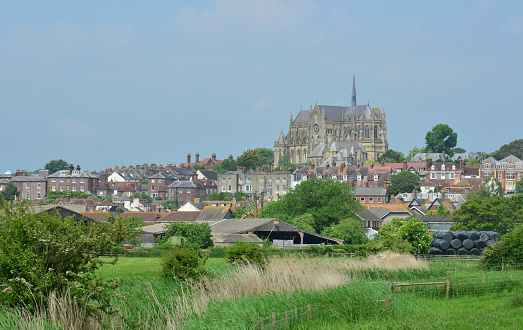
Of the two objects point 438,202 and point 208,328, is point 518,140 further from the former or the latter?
point 208,328

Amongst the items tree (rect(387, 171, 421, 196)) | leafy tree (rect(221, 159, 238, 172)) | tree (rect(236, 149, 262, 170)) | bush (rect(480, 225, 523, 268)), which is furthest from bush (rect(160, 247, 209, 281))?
leafy tree (rect(221, 159, 238, 172))

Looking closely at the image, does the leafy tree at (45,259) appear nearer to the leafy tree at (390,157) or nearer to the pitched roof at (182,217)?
the pitched roof at (182,217)

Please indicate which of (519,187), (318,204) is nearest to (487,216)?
(318,204)

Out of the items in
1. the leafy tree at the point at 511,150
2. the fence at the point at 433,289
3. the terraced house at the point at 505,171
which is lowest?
the fence at the point at 433,289

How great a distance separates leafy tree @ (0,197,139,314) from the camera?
16.7 metres

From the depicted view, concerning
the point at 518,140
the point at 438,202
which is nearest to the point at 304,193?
the point at 438,202

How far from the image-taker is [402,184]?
Result: 466 feet

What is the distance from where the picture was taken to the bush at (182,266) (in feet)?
79.5

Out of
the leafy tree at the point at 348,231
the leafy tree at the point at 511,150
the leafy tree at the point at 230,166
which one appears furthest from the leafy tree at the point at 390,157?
the leafy tree at the point at 348,231

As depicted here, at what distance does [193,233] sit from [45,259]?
3637 cm

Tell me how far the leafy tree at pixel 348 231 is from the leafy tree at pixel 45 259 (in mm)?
50381

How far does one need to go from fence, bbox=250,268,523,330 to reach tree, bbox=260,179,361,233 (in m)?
44.5

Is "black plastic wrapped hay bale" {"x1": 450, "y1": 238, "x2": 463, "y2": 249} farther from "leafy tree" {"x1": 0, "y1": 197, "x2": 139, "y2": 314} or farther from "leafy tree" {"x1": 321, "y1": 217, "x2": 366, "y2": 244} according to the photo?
"leafy tree" {"x1": 0, "y1": 197, "x2": 139, "y2": 314}

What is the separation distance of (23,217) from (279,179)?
14352 centimetres
